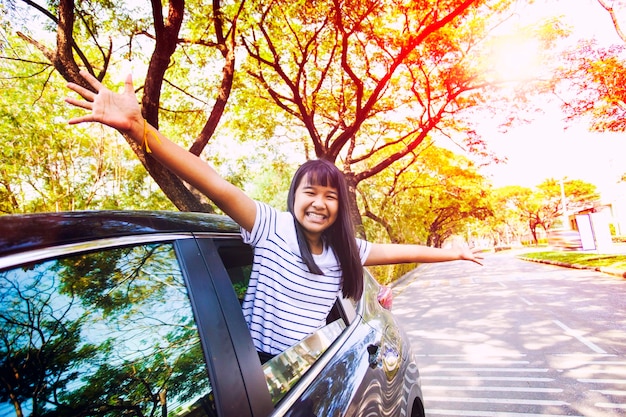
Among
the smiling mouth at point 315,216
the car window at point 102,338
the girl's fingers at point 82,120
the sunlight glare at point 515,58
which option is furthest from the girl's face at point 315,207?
the sunlight glare at point 515,58

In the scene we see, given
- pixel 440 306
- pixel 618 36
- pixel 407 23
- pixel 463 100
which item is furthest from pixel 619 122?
pixel 440 306

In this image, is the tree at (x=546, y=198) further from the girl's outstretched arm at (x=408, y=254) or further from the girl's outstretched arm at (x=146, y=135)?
the girl's outstretched arm at (x=146, y=135)

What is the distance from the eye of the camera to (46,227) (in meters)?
0.94

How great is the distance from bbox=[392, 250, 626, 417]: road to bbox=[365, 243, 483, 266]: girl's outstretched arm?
5.78 feet

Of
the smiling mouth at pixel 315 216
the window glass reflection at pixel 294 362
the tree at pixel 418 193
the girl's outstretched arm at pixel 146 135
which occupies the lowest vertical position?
the window glass reflection at pixel 294 362

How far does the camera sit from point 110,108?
4.47 feet

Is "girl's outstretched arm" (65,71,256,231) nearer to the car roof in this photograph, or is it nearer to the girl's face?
the car roof

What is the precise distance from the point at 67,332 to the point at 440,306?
349 inches

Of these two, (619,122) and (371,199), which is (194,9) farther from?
(371,199)

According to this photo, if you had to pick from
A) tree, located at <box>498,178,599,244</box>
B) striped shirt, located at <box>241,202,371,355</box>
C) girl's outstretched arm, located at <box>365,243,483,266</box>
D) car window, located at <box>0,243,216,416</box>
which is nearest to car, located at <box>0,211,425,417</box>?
car window, located at <box>0,243,216,416</box>

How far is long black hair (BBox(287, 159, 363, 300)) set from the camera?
1.86 meters

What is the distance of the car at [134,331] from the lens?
80cm

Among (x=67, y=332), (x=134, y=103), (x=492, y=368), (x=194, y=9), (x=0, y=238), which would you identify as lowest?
(x=492, y=368)

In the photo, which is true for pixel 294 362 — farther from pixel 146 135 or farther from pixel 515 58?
pixel 515 58
